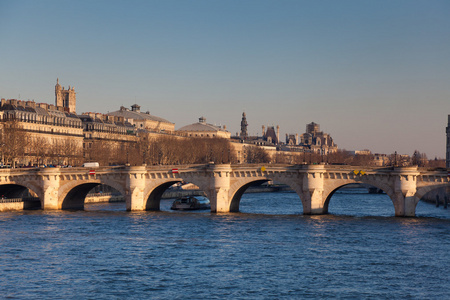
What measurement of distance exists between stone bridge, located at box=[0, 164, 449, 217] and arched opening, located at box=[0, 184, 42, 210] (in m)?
1.70

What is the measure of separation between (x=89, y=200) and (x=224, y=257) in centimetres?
5017

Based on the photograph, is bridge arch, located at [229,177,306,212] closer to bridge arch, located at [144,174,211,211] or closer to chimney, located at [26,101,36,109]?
bridge arch, located at [144,174,211,211]

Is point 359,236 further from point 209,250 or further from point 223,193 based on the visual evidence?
point 223,193

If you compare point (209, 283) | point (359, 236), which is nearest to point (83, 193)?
point (359, 236)

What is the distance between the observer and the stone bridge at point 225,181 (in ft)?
232

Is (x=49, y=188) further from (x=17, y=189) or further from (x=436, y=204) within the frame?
(x=436, y=204)

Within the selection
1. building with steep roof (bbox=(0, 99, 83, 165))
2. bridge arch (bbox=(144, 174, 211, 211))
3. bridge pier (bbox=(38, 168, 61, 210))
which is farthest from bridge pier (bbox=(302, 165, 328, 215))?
building with steep roof (bbox=(0, 99, 83, 165))

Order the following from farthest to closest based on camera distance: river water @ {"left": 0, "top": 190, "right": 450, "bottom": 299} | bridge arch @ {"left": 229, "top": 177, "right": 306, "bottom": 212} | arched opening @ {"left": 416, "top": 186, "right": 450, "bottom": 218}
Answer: arched opening @ {"left": 416, "top": 186, "right": 450, "bottom": 218}, bridge arch @ {"left": 229, "top": 177, "right": 306, "bottom": 212}, river water @ {"left": 0, "top": 190, "right": 450, "bottom": 299}

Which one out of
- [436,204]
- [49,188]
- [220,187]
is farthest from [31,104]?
[436,204]

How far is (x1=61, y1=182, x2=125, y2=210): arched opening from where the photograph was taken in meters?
85.4

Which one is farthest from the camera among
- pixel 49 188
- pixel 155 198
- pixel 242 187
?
pixel 155 198

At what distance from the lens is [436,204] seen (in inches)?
3954

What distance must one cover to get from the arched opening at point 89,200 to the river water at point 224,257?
9.86 metres

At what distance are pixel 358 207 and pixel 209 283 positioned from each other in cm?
5356
